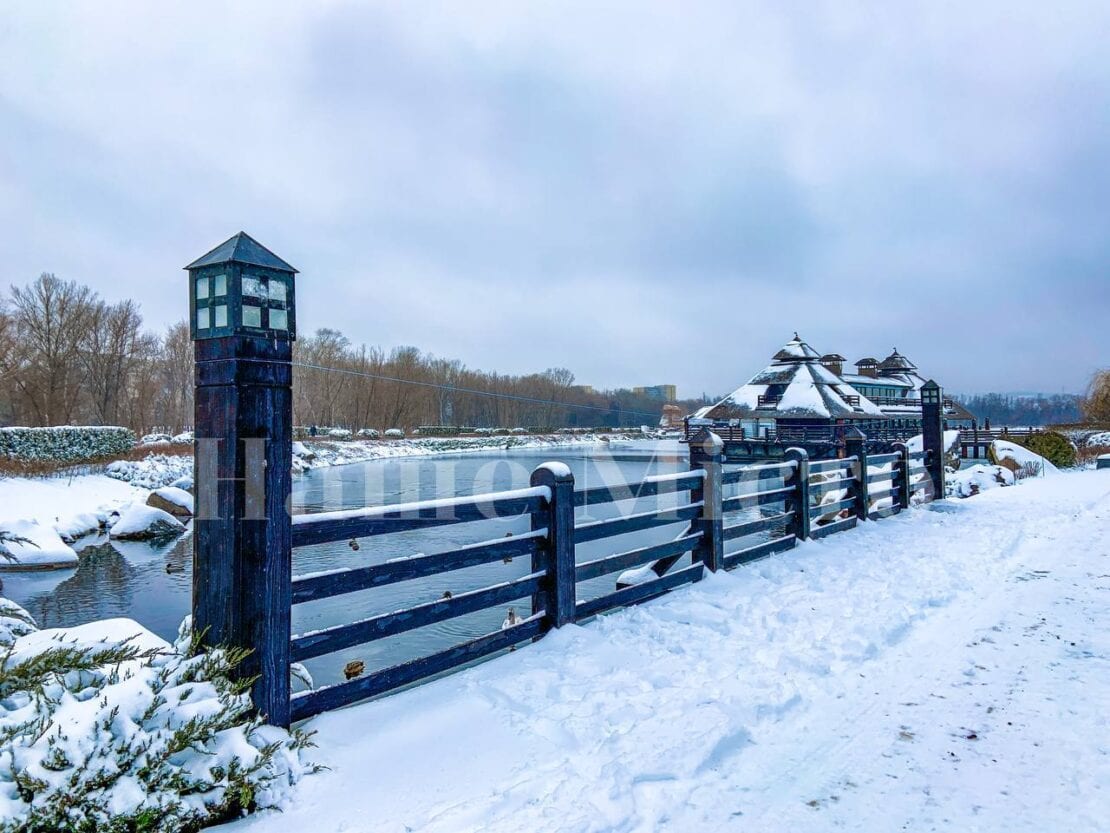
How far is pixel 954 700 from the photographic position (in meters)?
3.61

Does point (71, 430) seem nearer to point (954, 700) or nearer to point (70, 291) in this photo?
point (70, 291)

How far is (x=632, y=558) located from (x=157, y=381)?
55.5 metres

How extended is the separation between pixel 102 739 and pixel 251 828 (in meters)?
0.58

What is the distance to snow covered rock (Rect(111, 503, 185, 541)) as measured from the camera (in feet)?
47.7

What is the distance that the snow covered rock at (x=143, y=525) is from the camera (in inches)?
573

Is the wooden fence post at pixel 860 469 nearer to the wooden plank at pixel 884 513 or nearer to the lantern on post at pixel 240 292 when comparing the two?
the wooden plank at pixel 884 513

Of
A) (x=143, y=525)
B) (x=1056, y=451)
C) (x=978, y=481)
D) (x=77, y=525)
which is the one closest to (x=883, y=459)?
(x=978, y=481)

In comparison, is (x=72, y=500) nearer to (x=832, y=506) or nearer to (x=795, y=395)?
(x=832, y=506)

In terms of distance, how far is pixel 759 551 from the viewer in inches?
265

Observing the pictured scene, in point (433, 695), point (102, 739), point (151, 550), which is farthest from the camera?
point (151, 550)

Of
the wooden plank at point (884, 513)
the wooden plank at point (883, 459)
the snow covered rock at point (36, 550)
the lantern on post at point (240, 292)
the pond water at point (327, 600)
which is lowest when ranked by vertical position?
the pond water at point (327, 600)

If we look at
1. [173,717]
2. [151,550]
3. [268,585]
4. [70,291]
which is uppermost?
[70,291]

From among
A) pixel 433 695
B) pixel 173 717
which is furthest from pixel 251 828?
pixel 433 695

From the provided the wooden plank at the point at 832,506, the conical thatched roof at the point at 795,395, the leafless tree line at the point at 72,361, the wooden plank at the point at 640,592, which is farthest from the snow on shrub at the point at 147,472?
the conical thatched roof at the point at 795,395
